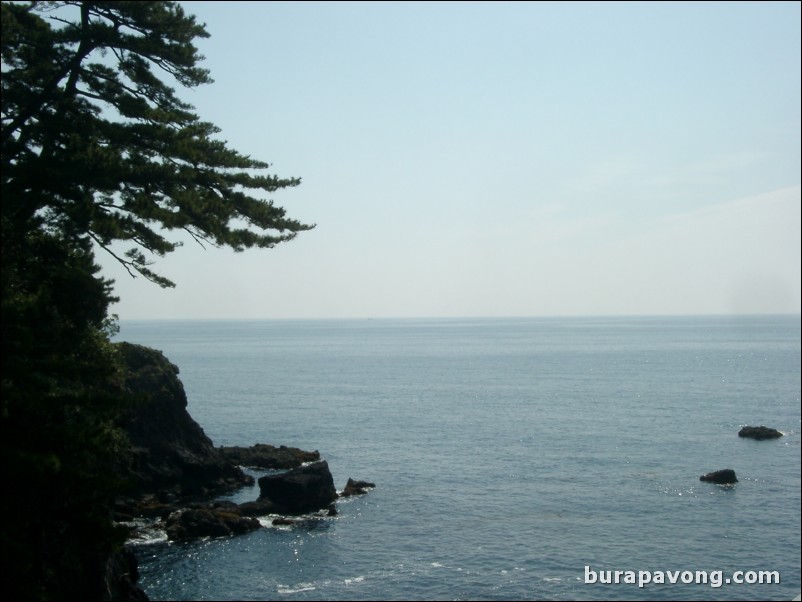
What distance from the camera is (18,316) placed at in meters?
18.1

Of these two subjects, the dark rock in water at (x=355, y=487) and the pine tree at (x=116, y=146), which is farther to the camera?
the dark rock in water at (x=355, y=487)

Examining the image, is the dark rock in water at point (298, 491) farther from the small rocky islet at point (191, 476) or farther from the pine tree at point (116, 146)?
the pine tree at point (116, 146)

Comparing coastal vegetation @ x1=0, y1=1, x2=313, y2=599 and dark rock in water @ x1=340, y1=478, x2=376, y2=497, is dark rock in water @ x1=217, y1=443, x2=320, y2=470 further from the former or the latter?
coastal vegetation @ x1=0, y1=1, x2=313, y2=599

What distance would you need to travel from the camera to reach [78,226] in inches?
789

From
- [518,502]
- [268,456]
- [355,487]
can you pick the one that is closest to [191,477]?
[268,456]

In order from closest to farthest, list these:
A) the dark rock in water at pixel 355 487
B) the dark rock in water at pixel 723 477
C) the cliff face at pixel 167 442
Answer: the dark rock in water at pixel 355 487, the dark rock in water at pixel 723 477, the cliff face at pixel 167 442

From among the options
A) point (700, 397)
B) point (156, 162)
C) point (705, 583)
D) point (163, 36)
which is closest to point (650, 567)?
point (705, 583)

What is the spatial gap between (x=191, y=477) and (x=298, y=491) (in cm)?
1087

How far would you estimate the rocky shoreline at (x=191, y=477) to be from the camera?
4334 cm

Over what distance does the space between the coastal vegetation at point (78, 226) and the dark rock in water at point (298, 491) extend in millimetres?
22903

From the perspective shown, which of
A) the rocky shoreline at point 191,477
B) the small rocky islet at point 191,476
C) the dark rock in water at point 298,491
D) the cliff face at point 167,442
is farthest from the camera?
the cliff face at point 167,442

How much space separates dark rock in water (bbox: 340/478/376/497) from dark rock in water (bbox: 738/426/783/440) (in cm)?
4034

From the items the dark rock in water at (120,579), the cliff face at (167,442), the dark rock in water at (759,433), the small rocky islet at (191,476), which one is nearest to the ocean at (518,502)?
the dark rock in water at (759,433)

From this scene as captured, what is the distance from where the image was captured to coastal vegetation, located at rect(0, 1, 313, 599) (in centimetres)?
1850
